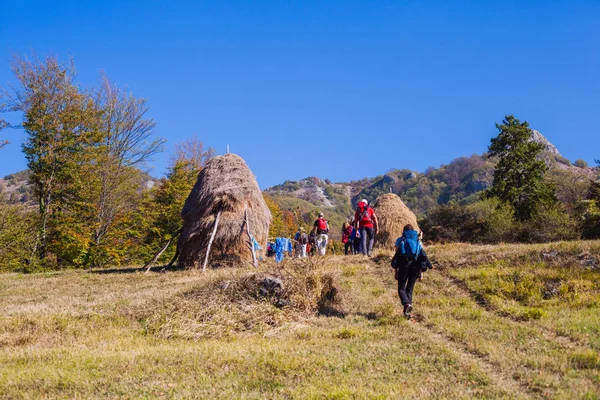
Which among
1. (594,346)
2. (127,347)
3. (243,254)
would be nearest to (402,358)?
(594,346)

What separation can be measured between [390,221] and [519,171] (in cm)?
1882

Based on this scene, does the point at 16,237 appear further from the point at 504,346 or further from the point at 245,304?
the point at 504,346

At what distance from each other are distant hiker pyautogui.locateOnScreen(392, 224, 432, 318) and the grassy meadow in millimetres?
550

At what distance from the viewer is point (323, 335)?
8.52m

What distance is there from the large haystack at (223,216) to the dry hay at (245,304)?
5.20 metres

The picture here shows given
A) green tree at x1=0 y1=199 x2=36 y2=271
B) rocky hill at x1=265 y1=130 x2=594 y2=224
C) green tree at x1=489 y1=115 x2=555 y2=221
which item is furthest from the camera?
rocky hill at x1=265 y1=130 x2=594 y2=224

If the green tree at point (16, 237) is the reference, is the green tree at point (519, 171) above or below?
above

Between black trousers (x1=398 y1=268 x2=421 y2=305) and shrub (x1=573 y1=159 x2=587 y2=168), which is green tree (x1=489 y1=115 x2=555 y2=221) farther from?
shrub (x1=573 y1=159 x2=587 y2=168)

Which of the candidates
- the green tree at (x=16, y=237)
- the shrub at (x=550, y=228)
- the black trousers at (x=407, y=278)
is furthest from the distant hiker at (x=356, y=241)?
the green tree at (x=16, y=237)

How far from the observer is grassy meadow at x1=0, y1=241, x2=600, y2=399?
6047 millimetres

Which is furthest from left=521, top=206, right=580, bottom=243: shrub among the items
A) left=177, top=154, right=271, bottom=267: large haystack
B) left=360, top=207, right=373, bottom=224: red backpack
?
left=177, top=154, right=271, bottom=267: large haystack

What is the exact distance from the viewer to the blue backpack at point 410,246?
9773 mm

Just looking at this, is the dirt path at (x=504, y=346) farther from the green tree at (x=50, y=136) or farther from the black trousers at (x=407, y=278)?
the green tree at (x=50, y=136)

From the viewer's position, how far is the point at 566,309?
9570 millimetres
